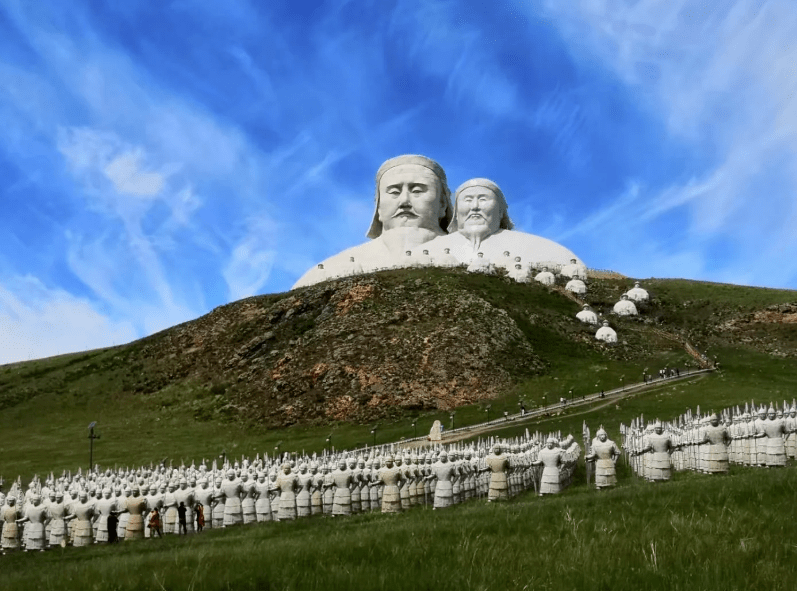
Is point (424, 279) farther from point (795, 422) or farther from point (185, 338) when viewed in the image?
point (795, 422)

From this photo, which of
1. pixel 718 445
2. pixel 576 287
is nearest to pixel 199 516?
pixel 718 445

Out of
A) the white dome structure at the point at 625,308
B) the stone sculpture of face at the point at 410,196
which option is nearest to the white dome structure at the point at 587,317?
the white dome structure at the point at 625,308

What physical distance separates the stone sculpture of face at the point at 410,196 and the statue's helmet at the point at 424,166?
2.21 ft

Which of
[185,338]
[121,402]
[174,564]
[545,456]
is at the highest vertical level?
[185,338]

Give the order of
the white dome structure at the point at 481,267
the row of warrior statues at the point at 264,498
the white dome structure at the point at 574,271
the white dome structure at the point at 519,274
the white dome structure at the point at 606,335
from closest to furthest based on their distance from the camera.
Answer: the row of warrior statues at the point at 264,498, the white dome structure at the point at 606,335, the white dome structure at the point at 519,274, the white dome structure at the point at 481,267, the white dome structure at the point at 574,271

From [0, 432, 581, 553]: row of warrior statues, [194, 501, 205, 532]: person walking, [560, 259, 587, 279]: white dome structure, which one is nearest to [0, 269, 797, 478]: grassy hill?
[560, 259, 587, 279]: white dome structure

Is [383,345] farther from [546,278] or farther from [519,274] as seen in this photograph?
[546,278]

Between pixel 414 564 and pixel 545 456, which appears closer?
pixel 414 564

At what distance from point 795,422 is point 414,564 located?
48.5ft

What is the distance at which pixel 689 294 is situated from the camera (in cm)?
7775

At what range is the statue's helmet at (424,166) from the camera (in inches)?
3568

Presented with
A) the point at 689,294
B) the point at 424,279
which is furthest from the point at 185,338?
the point at 689,294

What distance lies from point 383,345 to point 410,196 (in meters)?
36.4

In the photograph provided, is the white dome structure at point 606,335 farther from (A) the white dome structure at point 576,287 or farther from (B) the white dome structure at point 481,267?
(B) the white dome structure at point 481,267
